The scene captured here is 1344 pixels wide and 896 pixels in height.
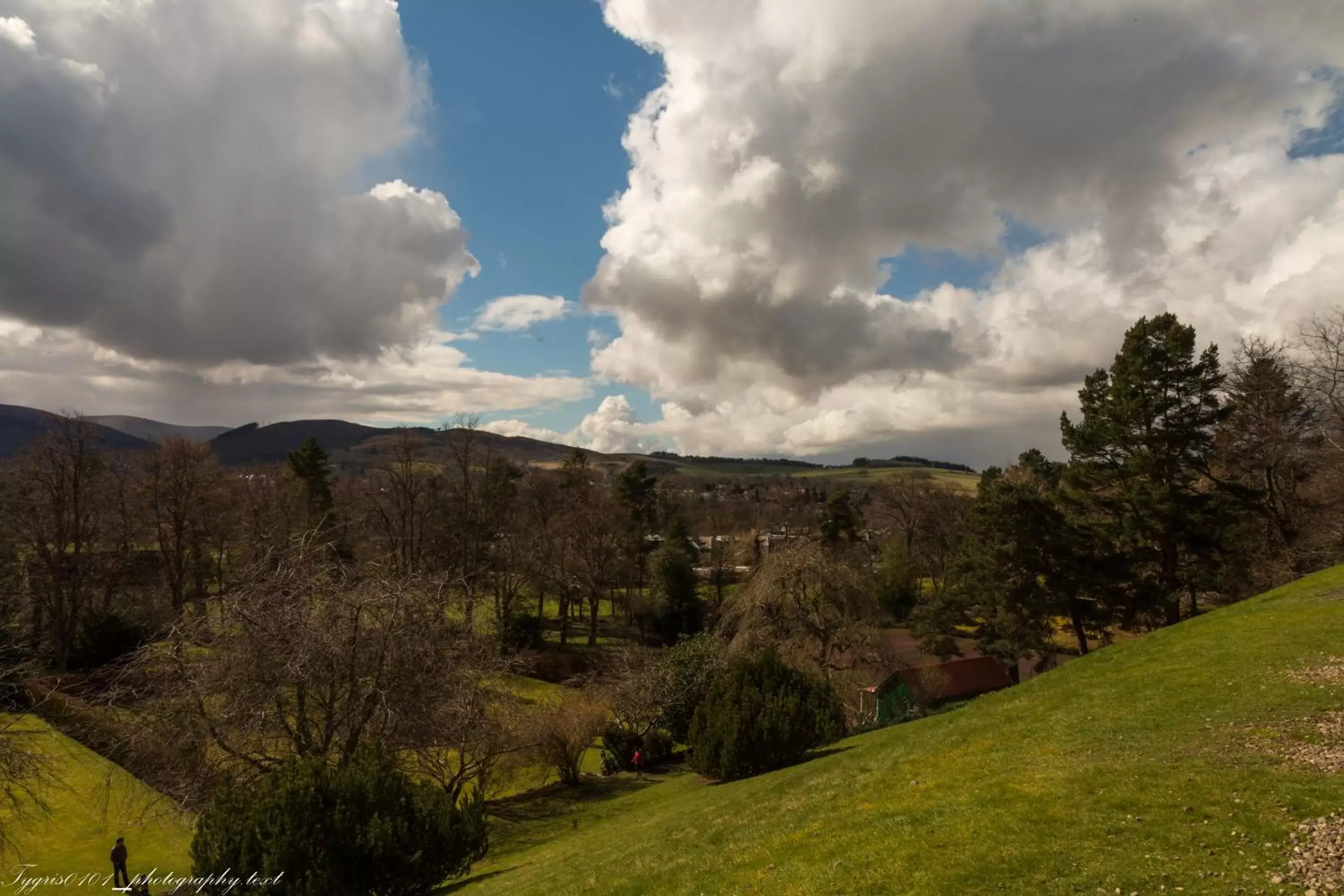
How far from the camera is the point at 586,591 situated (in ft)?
153

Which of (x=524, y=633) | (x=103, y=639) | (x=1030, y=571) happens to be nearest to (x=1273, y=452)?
(x=1030, y=571)

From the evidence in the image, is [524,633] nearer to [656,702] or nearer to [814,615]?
[656,702]

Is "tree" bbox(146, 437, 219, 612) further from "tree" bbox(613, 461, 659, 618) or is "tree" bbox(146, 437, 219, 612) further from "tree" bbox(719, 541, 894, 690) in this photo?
"tree" bbox(719, 541, 894, 690)

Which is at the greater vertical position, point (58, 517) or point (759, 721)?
point (58, 517)

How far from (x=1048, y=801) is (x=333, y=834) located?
1100cm

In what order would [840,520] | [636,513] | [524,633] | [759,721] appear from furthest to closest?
[840,520] < [636,513] < [524,633] < [759,721]

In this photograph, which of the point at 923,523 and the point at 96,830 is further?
the point at 923,523

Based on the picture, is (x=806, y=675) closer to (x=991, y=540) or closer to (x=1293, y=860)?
(x=1293, y=860)

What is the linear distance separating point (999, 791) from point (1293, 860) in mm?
3466

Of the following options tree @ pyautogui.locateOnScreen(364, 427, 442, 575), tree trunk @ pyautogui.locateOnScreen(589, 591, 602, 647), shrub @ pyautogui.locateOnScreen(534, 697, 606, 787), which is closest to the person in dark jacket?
shrub @ pyautogui.locateOnScreen(534, 697, 606, 787)

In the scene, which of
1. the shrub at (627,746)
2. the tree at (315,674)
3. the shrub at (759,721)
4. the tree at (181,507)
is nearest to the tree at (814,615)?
the shrub at (627,746)

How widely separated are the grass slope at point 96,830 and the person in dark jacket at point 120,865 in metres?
0.50

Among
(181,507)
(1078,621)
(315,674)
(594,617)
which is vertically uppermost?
(181,507)

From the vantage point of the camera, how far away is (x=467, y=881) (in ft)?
49.6
